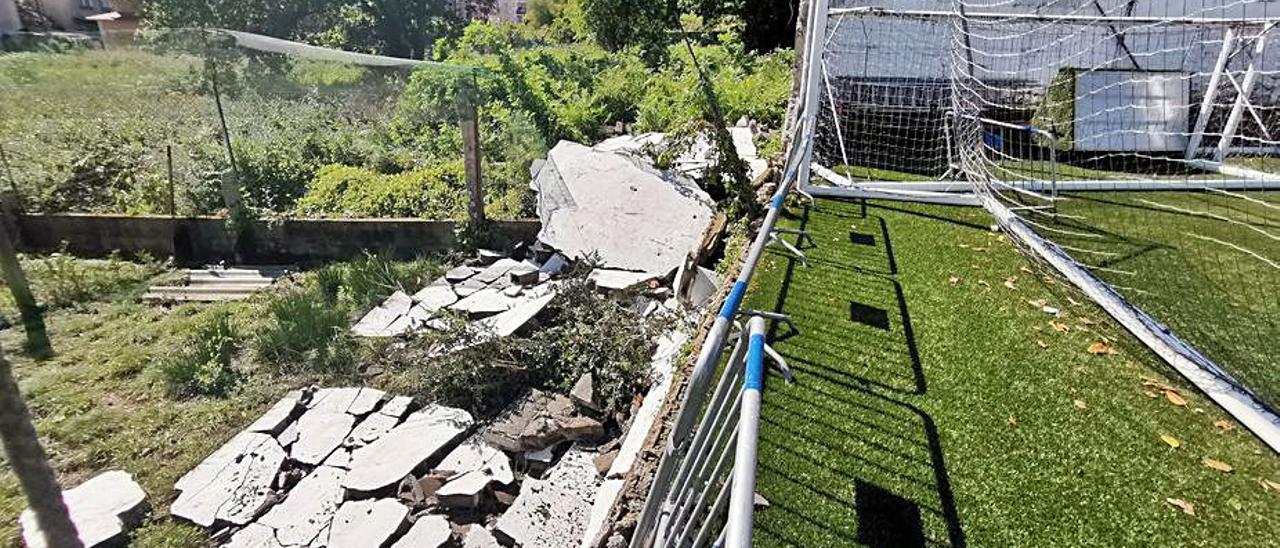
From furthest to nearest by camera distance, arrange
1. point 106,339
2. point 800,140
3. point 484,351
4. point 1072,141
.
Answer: point 1072,141
point 800,140
point 106,339
point 484,351

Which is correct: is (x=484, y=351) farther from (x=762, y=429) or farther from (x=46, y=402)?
(x=46, y=402)

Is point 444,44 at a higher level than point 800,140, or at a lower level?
higher

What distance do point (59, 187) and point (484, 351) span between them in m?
7.36

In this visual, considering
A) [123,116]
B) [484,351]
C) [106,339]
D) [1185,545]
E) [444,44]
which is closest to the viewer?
[1185,545]

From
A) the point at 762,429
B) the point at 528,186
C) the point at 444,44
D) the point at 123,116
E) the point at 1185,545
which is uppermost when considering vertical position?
the point at 444,44

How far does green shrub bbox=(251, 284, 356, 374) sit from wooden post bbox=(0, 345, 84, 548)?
9.25 feet

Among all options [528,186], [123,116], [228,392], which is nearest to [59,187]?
[123,116]

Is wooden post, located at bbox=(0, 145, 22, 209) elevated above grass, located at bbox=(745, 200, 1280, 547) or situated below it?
above

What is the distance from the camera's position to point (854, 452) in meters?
2.95

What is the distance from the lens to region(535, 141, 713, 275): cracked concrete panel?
20.0ft

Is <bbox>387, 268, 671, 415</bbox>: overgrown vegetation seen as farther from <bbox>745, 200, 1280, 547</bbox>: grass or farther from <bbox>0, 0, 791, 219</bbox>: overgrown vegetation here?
<bbox>0, 0, 791, 219</bbox>: overgrown vegetation

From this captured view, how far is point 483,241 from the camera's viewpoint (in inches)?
276

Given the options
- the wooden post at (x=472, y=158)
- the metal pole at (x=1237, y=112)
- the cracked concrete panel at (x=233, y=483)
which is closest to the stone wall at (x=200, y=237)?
the wooden post at (x=472, y=158)

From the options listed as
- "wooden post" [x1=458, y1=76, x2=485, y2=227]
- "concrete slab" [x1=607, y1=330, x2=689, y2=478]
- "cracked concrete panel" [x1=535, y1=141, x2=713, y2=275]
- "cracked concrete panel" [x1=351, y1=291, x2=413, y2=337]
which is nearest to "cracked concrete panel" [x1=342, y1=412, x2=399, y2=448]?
"cracked concrete panel" [x1=351, y1=291, x2=413, y2=337]
